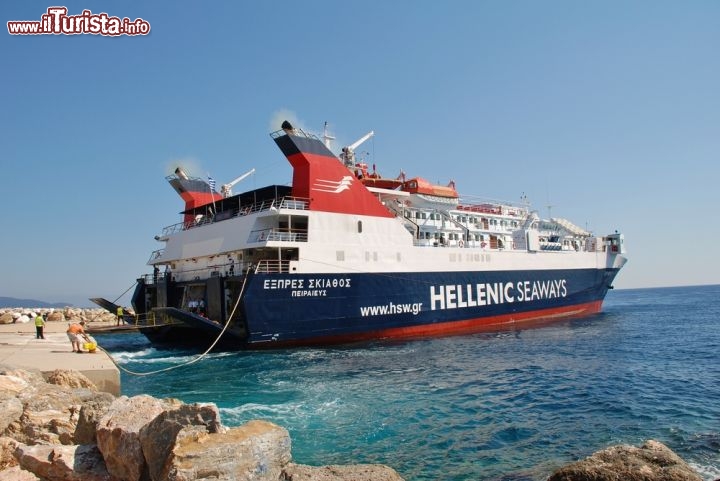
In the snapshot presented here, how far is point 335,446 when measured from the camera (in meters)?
8.03

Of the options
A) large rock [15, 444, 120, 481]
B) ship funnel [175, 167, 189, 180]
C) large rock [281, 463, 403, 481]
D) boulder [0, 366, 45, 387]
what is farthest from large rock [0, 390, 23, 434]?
ship funnel [175, 167, 189, 180]

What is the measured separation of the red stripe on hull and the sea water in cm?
88

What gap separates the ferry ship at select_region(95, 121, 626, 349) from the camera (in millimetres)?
17594

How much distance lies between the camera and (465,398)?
11.1 m

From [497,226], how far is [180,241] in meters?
18.2

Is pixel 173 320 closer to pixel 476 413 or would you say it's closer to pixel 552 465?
pixel 476 413

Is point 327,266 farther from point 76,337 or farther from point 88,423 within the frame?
point 88,423

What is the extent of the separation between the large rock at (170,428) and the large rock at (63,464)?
785 millimetres

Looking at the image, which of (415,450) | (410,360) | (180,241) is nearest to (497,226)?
(410,360)

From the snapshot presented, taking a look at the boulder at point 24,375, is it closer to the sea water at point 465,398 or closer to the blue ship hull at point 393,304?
the sea water at point 465,398

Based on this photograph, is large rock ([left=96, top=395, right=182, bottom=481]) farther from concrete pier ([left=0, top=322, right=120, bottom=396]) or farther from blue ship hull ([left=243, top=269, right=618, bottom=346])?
blue ship hull ([left=243, top=269, right=618, bottom=346])

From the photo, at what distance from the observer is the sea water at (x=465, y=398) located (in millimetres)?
7746

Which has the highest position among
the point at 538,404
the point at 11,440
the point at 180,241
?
the point at 180,241

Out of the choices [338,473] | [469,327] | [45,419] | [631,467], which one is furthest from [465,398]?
[469,327]
